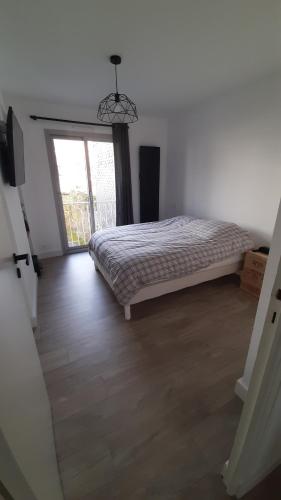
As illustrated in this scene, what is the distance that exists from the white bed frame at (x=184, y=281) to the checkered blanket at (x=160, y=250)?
9 centimetres

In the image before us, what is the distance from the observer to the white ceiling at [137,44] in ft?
4.66

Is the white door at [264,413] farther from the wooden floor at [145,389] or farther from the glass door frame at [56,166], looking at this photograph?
the glass door frame at [56,166]

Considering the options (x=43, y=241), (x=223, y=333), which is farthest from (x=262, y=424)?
(x=43, y=241)

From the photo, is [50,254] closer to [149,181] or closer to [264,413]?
[149,181]

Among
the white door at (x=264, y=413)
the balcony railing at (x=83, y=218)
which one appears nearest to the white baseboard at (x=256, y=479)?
the white door at (x=264, y=413)

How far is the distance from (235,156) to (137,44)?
1.83 metres

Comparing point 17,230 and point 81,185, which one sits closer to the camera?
point 17,230

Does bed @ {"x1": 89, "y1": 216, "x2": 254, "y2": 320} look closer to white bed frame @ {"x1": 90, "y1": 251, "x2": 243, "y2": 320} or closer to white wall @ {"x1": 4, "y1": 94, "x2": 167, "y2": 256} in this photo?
white bed frame @ {"x1": 90, "y1": 251, "x2": 243, "y2": 320}

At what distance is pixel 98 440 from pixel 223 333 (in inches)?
52.9

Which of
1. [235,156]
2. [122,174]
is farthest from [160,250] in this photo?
[122,174]

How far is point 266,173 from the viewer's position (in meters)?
2.57

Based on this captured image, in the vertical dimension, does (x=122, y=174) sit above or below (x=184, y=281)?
above

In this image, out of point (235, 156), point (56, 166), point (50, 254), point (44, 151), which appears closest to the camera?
point (235, 156)

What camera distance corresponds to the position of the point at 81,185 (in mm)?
3877
